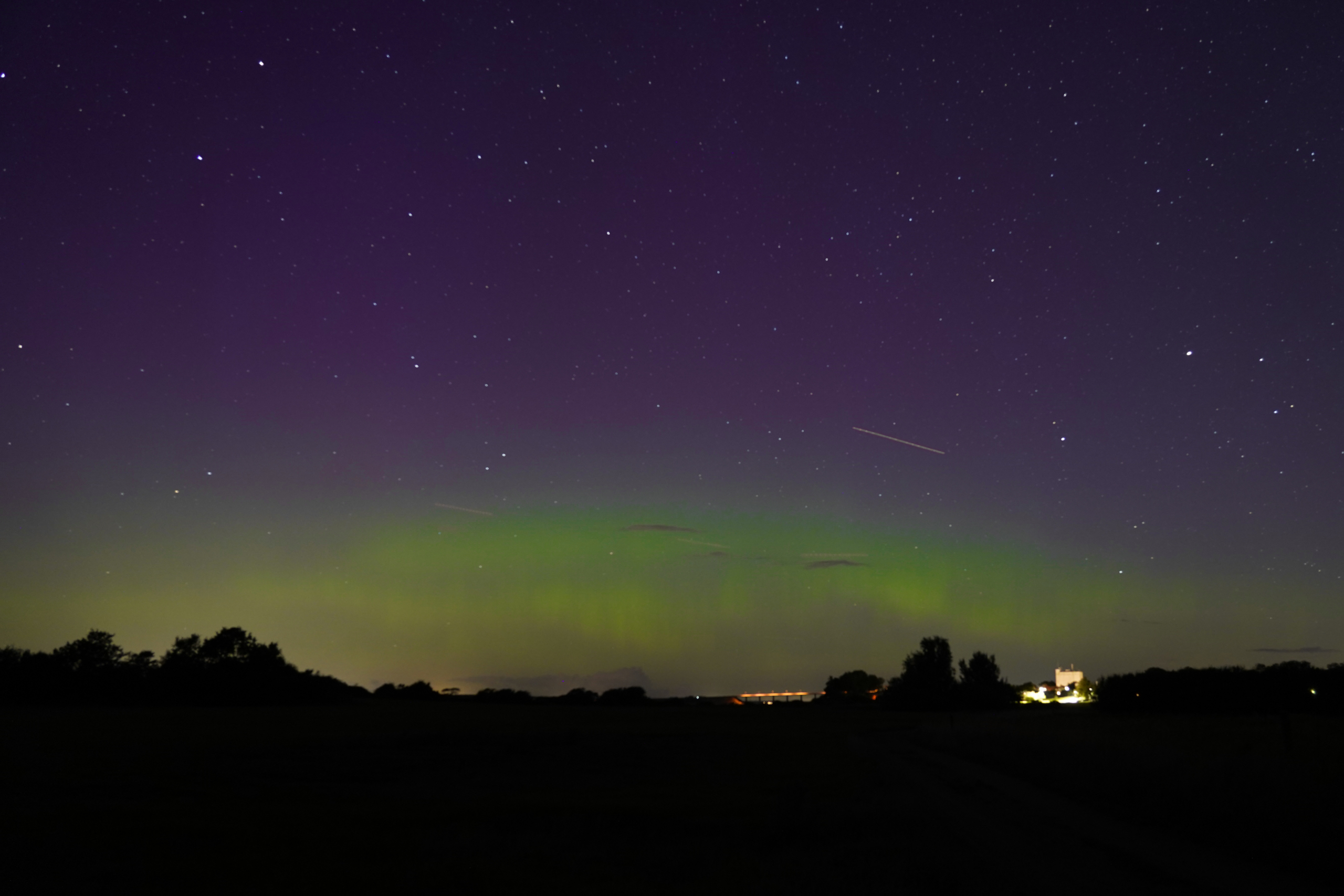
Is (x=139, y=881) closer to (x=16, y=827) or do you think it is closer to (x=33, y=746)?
(x=16, y=827)

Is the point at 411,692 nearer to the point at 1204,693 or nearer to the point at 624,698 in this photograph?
the point at 624,698

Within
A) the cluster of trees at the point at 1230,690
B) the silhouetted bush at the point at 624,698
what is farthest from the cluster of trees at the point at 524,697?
the cluster of trees at the point at 1230,690

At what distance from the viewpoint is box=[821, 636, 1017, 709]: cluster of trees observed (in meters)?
140

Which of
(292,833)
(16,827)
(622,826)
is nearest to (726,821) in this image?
(622,826)

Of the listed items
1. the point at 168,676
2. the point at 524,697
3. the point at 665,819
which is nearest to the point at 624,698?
the point at 524,697

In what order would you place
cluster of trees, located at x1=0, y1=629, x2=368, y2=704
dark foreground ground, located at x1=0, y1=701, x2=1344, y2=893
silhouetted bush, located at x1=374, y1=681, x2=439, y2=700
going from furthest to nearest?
silhouetted bush, located at x1=374, y1=681, x2=439, y2=700 < cluster of trees, located at x1=0, y1=629, x2=368, y2=704 < dark foreground ground, located at x1=0, y1=701, x2=1344, y2=893

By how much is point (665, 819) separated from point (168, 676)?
87.7 meters

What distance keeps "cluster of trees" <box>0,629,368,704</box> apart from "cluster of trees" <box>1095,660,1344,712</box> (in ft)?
320

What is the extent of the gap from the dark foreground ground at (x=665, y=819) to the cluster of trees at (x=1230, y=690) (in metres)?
54.4

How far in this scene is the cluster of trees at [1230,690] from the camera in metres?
79.6

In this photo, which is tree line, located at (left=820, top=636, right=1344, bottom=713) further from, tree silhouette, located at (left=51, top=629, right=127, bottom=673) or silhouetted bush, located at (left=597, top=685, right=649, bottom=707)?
tree silhouette, located at (left=51, top=629, right=127, bottom=673)

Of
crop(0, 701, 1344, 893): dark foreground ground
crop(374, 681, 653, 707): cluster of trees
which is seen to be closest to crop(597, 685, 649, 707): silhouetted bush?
crop(374, 681, 653, 707): cluster of trees

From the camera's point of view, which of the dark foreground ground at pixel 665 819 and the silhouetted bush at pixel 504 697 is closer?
the dark foreground ground at pixel 665 819

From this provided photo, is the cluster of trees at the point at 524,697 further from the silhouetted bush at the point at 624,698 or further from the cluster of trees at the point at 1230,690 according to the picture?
the cluster of trees at the point at 1230,690
